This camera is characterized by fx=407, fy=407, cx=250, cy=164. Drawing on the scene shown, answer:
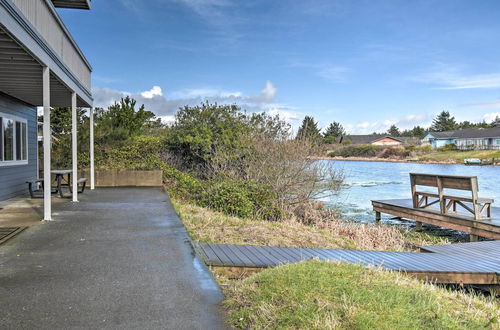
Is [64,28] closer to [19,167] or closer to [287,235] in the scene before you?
[19,167]

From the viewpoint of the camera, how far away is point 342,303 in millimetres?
3412

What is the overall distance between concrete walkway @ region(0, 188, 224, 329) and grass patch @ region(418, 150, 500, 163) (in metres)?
58.1

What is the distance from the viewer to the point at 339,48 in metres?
20.4

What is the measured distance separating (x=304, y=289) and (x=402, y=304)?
851mm

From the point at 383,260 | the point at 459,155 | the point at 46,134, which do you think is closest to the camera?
the point at 383,260

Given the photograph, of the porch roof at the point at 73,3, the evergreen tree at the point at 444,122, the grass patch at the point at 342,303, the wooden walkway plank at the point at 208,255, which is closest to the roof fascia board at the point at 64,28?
the porch roof at the point at 73,3

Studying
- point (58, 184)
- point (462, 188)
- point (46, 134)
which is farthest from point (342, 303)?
point (58, 184)

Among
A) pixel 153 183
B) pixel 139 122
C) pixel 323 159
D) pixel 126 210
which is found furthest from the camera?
pixel 139 122

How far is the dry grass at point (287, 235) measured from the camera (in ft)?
24.4

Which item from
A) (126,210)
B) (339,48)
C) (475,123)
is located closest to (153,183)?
(126,210)

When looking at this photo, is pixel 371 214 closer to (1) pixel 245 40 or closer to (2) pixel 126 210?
(2) pixel 126 210

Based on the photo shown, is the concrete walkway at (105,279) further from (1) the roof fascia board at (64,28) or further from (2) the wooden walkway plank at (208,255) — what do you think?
(1) the roof fascia board at (64,28)

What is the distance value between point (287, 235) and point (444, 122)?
103 meters

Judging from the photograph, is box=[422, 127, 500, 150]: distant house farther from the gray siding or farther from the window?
the window
